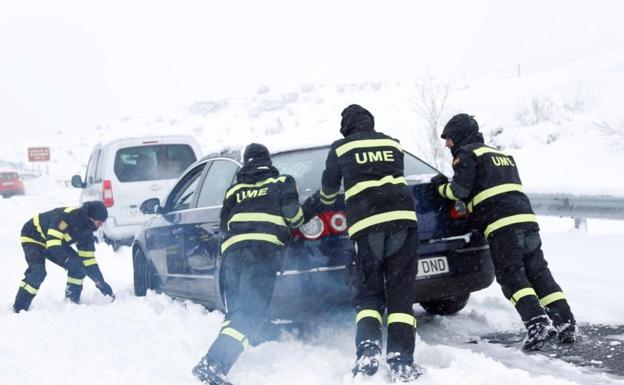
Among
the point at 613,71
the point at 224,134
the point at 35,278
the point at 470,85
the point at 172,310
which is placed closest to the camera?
the point at 172,310

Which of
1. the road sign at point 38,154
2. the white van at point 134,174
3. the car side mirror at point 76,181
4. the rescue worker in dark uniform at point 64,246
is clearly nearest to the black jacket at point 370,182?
the rescue worker in dark uniform at point 64,246

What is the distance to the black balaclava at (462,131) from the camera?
5.55 meters

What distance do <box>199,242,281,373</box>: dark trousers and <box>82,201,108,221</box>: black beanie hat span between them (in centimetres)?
286

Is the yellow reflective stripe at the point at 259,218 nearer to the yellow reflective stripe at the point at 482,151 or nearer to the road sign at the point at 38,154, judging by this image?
the yellow reflective stripe at the point at 482,151

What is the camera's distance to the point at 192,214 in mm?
6414

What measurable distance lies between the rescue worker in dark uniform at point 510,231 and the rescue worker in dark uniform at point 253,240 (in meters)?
1.20

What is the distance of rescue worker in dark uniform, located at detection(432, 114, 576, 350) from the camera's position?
5215 millimetres

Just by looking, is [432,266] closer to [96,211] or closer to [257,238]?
[257,238]

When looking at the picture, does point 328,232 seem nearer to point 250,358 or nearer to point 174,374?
point 250,358

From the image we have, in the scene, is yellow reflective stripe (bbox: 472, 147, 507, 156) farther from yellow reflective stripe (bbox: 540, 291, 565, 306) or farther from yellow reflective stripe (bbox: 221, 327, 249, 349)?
yellow reflective stripe (bbox: 221, 327, 249, 349)

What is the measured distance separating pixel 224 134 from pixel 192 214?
3470 cm

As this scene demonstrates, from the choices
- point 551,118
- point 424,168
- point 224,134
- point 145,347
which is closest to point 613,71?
point 551,118

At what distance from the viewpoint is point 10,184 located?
97.2 ft

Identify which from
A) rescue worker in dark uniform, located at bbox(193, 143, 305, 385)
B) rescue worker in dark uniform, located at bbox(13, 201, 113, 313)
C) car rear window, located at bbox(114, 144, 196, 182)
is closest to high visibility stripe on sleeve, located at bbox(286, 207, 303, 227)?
rescue worker in dark uniform, located at bbox(193, 143, 305, 385)
